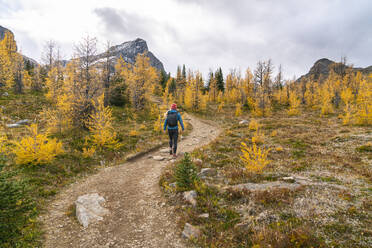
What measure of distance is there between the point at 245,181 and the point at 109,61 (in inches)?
1004

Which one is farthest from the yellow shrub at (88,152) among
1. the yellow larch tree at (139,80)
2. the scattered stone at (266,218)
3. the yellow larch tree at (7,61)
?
the yellow larch tree at (7,61)

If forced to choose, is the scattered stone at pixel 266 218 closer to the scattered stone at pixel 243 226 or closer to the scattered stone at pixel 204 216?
the scattered stone at pixel 243 226

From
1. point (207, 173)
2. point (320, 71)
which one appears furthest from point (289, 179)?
point (320, 71)

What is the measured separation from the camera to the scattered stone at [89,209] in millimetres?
4684

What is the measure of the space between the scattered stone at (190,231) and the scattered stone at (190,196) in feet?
3.00

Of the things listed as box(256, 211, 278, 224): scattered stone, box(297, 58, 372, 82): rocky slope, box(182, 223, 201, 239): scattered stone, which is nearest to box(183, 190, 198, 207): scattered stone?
box(182, 223, 201, 239): scattered stone

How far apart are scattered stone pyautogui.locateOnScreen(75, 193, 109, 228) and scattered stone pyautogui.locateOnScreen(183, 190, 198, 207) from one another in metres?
2.51

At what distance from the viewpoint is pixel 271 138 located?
43.0 ft

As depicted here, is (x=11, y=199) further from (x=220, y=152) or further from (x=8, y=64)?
(x=8, y=64)

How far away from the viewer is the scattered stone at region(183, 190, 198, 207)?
5.08 metres

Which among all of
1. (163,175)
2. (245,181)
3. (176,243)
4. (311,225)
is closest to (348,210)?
(311,225)

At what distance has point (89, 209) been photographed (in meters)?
5.11

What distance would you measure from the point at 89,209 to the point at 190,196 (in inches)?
126

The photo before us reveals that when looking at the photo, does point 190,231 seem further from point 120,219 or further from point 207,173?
point 207,173
